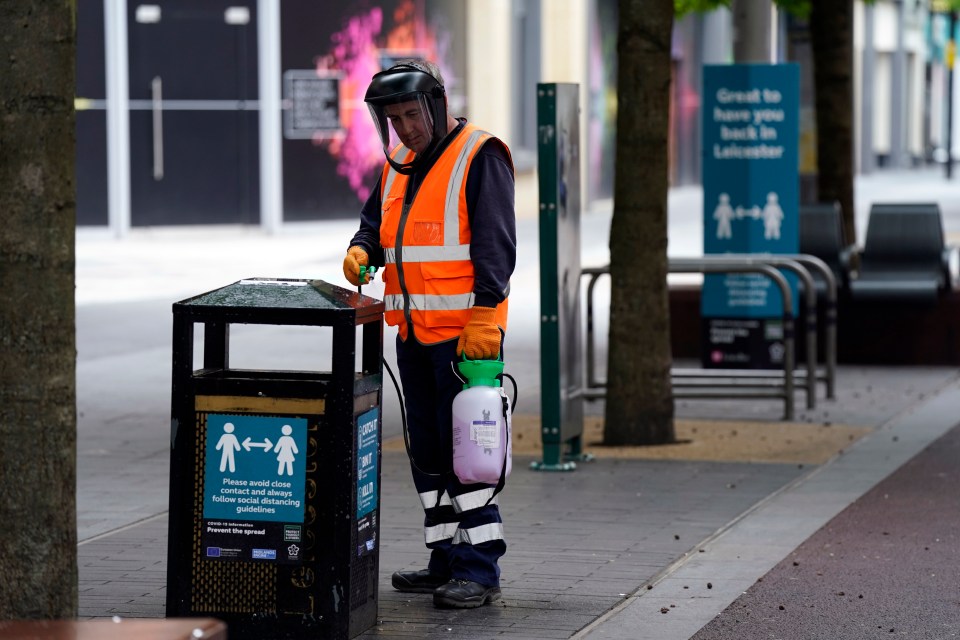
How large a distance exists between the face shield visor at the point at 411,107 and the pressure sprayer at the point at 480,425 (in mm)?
713

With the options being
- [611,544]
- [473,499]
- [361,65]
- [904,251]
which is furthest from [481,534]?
[361,65]

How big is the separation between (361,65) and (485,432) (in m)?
22.8

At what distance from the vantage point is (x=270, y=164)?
26.9 metres

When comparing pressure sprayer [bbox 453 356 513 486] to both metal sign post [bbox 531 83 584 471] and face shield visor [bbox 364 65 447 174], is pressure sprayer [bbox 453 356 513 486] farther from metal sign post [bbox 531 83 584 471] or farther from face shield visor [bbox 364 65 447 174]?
metal sign post [bbox 531 83 584 471]

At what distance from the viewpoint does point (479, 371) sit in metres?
5.91

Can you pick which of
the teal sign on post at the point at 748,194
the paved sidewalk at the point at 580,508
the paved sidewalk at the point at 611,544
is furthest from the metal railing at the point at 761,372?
the paved sidewalk at the point at 611,544

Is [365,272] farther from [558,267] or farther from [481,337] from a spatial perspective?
[558,267]

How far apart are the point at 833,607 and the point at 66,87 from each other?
304 centimetres

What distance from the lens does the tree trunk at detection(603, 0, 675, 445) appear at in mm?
9680

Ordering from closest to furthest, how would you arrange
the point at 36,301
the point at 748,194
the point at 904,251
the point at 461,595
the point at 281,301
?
1. the point at 36,301
2. the point at 281,301
3. the point at 461,595
4. the point at 748,194
5. the point at 904,251

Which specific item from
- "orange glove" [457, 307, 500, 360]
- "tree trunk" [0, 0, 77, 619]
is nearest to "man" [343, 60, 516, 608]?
"orange glove" [457, 307, 500, 360]

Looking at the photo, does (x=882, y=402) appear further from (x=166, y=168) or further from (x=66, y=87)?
(x=166, y=168)

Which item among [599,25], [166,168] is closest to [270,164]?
[166,168]

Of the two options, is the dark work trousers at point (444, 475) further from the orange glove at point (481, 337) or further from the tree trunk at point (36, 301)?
the tree trunk at point (36, 301)
